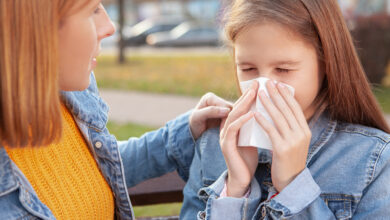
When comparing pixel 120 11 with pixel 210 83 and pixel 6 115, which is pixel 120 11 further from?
pixel 6 115

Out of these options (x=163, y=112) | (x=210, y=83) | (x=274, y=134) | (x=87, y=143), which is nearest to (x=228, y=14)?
(x=274, y=134)

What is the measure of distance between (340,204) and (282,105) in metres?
0.40

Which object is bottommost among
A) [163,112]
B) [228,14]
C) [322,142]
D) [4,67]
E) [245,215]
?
[163,112]

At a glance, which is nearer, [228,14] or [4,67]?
[4,67]

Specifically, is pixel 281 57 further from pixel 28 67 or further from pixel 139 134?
pixel 139 134

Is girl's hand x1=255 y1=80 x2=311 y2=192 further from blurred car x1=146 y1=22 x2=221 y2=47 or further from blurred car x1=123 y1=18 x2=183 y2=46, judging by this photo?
blurred car x1=123 y1=18 x2=183 y2=46

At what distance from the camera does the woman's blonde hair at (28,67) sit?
1120 millimetres

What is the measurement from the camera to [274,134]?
1479mm

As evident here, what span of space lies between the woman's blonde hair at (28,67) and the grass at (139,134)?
2.92 metres

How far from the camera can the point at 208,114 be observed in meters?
1.90

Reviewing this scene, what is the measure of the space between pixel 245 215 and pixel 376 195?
0.44 m

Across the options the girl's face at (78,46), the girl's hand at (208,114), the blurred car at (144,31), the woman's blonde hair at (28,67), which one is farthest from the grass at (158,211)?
the blurred car at (144,31)

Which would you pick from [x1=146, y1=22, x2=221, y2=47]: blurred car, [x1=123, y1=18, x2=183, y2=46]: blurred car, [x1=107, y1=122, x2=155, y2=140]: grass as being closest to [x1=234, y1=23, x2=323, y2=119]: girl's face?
[x1=107, y1=122, x2=155, y2=140]: grass

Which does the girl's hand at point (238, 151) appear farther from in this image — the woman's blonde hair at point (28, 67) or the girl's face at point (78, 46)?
the woman's blonde hair at point (28, 67)
